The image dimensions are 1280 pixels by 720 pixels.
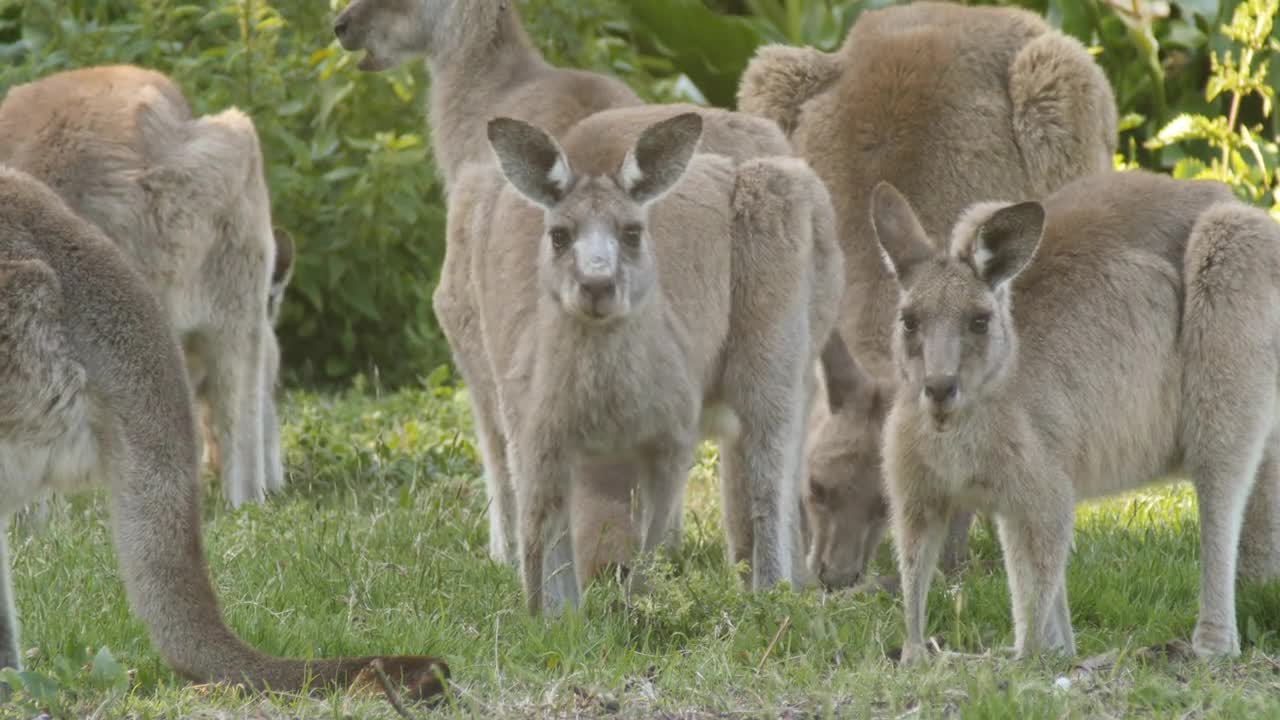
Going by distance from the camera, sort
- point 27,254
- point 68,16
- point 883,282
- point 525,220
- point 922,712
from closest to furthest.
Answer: point 922,712 < point 27,254 < point 525,220 < point 883,282 < point 68,16

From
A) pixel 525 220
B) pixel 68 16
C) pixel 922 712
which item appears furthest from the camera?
pixel 68 16

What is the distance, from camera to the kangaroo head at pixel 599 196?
15.8 ft

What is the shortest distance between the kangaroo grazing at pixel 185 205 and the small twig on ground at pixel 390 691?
9.30ft

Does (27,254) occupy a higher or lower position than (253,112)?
higher

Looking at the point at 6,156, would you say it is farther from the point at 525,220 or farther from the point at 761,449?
the point at 761,449

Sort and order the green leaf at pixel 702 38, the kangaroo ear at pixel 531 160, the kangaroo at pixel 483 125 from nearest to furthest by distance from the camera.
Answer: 1. the kangaroo ear at pixel 531 160
2. the kangaroo at pixel 483 125
3. the green leaf at pixel 702 38

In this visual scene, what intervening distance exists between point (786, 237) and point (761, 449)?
0.62 meters

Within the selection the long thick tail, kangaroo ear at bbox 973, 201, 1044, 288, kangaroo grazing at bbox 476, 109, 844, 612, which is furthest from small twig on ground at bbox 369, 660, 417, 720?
kangaroo ear at bbox 973, 201, 1044, 288

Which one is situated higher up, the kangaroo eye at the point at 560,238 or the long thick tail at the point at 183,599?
the kangaroo eye at the point at 560,238

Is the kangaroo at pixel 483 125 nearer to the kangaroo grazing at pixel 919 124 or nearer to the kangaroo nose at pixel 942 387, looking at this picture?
the kangaroo grazing at pixel 919 124

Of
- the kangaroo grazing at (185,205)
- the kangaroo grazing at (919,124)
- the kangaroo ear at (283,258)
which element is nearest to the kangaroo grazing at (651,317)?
the kangaroo grazing at (919,124)

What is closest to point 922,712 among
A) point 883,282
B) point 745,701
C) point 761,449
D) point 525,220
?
point 745,701

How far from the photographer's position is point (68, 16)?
9.12 metres

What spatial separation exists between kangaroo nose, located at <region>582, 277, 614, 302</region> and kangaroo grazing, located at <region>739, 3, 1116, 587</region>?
4.92 feet
